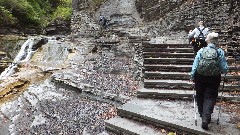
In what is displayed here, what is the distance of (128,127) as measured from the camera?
5.84 metres

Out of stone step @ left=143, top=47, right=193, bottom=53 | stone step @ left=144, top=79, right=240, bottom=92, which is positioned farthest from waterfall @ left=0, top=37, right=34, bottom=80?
stone step @ left=144, top=79, right=240, bottom=92

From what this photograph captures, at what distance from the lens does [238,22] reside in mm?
10758

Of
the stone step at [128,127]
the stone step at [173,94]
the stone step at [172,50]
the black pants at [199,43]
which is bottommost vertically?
the stone step at [128,127]

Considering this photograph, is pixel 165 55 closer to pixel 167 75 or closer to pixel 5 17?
pixel 167 75

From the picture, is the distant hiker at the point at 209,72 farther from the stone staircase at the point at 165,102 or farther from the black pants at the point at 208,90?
the stone staircase at the point at 165,102

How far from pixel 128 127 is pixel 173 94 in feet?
6.56

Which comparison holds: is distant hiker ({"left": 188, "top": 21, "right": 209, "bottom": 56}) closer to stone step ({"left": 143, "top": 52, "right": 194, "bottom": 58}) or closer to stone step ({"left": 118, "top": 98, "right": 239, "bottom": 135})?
stone step ({"left": 143, "top": 52, "right": 194, "bottom": 58})

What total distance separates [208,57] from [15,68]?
1211 centimetres

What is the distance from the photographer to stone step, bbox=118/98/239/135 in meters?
5.17

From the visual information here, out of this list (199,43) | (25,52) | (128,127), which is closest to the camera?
(128,127)

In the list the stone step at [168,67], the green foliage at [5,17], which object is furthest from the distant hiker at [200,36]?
the green foliage at [5,17]

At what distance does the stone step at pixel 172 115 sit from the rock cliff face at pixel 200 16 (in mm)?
4074

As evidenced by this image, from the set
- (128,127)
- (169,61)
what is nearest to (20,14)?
(169,61)

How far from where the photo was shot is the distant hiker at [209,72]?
15.6 feet
